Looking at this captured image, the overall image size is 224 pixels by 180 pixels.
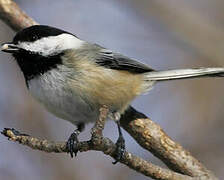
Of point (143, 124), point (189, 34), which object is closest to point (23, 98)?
point (143, 124)

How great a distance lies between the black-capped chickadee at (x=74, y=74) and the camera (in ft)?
9.05

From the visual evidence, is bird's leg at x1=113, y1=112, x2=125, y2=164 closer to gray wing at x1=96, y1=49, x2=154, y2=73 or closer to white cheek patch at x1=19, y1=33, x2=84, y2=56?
gray wing at x1=96, y1=49, x2=154, y2=73

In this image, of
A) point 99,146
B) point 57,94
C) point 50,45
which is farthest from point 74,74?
point 99,146

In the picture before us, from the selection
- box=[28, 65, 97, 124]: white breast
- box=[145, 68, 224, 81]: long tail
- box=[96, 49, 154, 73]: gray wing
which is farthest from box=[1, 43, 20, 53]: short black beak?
box=[145, 68, 224, 81]: long tail

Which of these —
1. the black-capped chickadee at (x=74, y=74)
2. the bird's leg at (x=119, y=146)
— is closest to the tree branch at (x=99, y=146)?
the bird's leg at (x=119, y=146)

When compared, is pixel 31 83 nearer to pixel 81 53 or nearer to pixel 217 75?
pixel 81 53

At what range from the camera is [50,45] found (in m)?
2.90

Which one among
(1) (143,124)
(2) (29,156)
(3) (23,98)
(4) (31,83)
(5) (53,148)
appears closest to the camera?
(5) (53,148)

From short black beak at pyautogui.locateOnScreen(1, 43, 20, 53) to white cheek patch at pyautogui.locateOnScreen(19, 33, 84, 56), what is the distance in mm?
36

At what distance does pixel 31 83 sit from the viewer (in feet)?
9.31

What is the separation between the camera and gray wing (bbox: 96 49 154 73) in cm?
306

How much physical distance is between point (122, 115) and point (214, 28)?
135cm

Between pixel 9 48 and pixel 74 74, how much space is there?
1.64 ft

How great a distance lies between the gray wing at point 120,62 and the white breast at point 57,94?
1.30 ft
